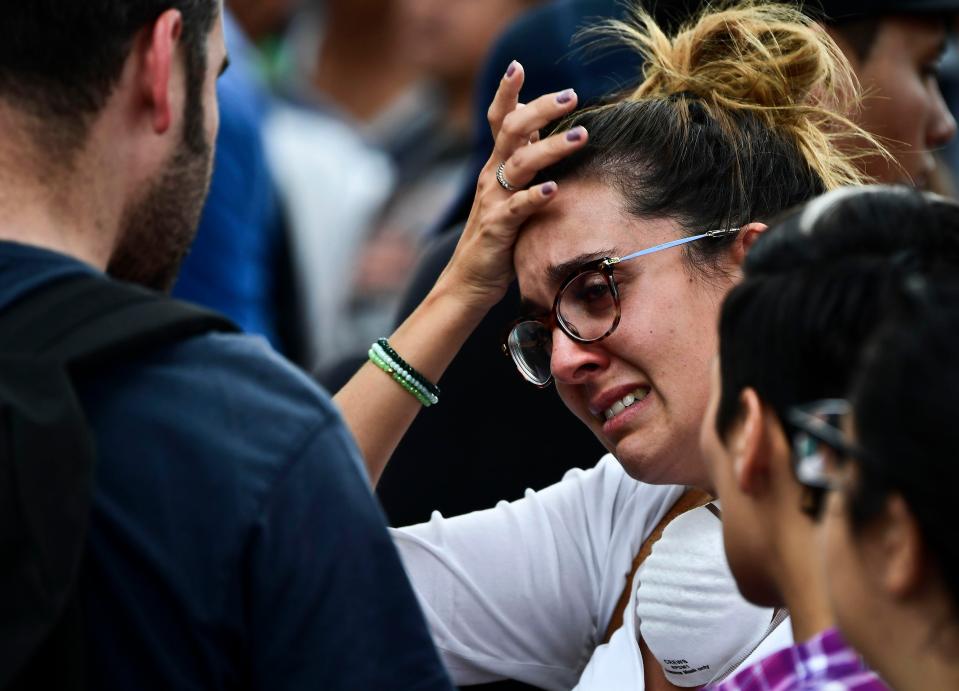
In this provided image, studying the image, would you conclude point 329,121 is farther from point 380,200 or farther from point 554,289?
point 554,289

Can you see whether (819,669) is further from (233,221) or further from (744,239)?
(233,221)

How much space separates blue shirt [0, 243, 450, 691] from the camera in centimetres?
148

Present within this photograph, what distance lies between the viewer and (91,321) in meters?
1.47

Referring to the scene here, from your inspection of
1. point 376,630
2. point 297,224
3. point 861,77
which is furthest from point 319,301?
point 376,630

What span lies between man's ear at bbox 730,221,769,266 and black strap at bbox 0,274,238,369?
0.88 metres

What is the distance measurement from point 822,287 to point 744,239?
761mm

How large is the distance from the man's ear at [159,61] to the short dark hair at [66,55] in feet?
0.05

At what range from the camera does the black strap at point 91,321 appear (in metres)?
1.44

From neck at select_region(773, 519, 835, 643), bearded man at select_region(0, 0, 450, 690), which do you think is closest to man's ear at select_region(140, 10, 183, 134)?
bearded man at select_region(0, 0, 450, 690)

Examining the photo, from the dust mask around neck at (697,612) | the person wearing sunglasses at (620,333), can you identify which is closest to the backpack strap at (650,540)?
the person wearing sunglasses at (620,333)

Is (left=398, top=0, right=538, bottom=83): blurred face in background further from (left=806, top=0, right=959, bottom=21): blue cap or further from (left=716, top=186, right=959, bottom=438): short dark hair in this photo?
(left=716, top=186, right=959, bottom=438): short dark hair

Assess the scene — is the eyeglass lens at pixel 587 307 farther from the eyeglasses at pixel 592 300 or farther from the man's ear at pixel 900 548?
the man's ear at pixel 900 548

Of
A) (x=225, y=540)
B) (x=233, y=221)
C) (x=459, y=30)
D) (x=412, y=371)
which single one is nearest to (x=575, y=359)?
(x=412, y=371)

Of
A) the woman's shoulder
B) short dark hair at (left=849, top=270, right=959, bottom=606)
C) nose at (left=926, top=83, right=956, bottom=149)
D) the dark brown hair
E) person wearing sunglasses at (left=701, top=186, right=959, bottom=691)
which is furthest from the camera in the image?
nose at (left=926, top=83, right=956, bottom=149)
